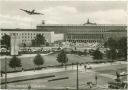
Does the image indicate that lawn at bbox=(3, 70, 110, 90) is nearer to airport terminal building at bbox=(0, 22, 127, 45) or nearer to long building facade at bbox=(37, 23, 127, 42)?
airport terminal building at bbox=(0, 22, 127, 45)

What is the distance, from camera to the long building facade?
7906cm

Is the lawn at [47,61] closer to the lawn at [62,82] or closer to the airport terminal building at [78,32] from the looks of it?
the lawn at [62,82]

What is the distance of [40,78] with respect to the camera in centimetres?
2116

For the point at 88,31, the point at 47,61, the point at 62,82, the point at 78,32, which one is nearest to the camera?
the point at 62,82

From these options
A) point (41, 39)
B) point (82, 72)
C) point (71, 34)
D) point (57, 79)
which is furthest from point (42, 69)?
point (71, 34)

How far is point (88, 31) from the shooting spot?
84.2 metres

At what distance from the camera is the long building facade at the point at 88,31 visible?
7906cm

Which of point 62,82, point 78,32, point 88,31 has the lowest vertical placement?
point 62,82

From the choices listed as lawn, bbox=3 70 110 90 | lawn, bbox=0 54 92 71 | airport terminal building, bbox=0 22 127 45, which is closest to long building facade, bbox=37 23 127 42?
airport terminal building, bbox=0 22 127 45

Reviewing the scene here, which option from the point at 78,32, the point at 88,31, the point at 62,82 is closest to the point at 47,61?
the point at 62,82

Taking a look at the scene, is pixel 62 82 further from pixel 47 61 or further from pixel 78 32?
pixel 78 32

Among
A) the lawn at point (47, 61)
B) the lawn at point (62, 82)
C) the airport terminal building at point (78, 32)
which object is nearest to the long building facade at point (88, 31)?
the airport terminal building at point (78, 32)

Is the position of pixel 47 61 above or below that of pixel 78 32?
below

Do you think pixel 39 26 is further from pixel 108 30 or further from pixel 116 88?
pixel 116 88
